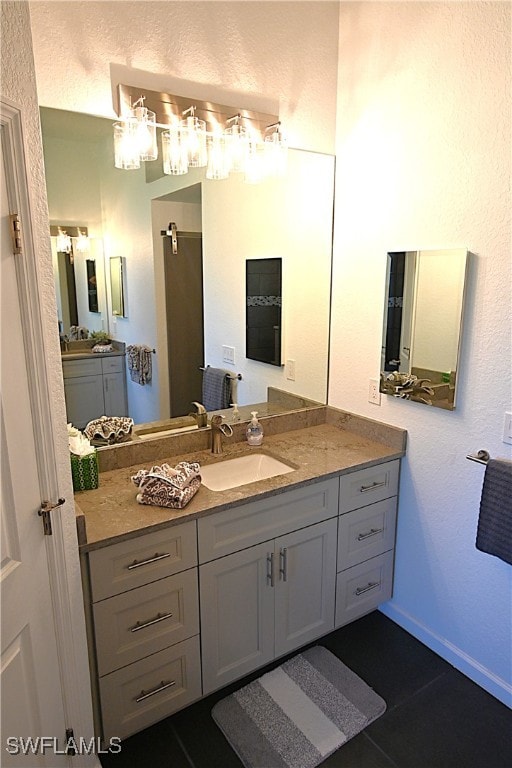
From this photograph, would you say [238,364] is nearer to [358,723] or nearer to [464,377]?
[464,377]

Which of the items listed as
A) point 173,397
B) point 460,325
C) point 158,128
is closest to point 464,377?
point 460,325

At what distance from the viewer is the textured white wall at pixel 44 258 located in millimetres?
1049

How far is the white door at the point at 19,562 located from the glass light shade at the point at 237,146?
1159 millimetres

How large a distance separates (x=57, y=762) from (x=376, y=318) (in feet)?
6.60

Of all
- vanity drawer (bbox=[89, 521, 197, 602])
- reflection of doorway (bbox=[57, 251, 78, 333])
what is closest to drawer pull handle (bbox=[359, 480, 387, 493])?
vanity drawer (bbox=[89, 521, 197, 602])

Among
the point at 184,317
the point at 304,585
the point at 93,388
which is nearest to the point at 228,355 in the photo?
the point at 184,317

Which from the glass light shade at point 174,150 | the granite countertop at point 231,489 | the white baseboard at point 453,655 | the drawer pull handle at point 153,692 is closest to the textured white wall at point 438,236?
the white baseboard at point 453,655

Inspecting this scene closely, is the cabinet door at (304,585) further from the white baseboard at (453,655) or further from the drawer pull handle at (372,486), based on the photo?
the white baseboard at (453,655)

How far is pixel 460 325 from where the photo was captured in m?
1.82

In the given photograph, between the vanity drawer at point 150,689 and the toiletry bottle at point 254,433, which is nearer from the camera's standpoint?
the vanity drawer at point 150,689

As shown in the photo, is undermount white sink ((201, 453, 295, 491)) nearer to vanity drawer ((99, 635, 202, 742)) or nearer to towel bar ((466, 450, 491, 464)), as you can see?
vanity drawer ((99, 635, 202, 742))

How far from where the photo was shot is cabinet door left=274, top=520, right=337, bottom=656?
6.23ft

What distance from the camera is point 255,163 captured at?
2105 millimetres

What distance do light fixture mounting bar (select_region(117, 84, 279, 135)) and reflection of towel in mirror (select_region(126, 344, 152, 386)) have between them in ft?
2.95
